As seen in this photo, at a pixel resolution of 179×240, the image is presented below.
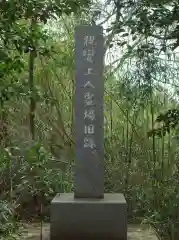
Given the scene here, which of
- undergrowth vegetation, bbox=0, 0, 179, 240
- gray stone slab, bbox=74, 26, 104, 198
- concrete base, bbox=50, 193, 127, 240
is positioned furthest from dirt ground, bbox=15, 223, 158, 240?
gray stone slab, bbox=74, 26, 104, 198

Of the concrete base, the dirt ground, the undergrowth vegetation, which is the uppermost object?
the undergrowth vegetation

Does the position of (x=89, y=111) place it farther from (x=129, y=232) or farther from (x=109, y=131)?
(x=109, y=131)

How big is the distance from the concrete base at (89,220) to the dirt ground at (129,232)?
385mm

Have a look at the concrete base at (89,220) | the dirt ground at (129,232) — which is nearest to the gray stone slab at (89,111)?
the concrete base at (89,220)

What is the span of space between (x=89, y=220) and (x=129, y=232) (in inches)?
38.0

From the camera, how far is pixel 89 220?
388cm

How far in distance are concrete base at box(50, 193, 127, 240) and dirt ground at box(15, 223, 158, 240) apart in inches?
15.1

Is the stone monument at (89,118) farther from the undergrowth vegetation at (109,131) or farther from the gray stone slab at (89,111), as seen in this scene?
the undergrowth vegetation at (109,131)

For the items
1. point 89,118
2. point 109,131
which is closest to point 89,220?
point 89,118

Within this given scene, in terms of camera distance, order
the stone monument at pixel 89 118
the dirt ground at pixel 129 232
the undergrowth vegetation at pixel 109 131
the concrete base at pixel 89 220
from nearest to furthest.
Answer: the concrete base at pixel 89 220
the stone monument at pixel 89 118
the dirt ground at pixel 129 232
the undergrowth vegetation at pixel 109 131

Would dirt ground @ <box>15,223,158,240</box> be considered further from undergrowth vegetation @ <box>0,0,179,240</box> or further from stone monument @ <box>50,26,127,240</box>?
stone monument @ <box>50,26,127,240</box>

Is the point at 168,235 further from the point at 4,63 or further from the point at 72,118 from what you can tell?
the point at 4,63

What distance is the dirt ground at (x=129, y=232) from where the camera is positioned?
14.3 feet

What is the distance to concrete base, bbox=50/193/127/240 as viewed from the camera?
3.86 m
